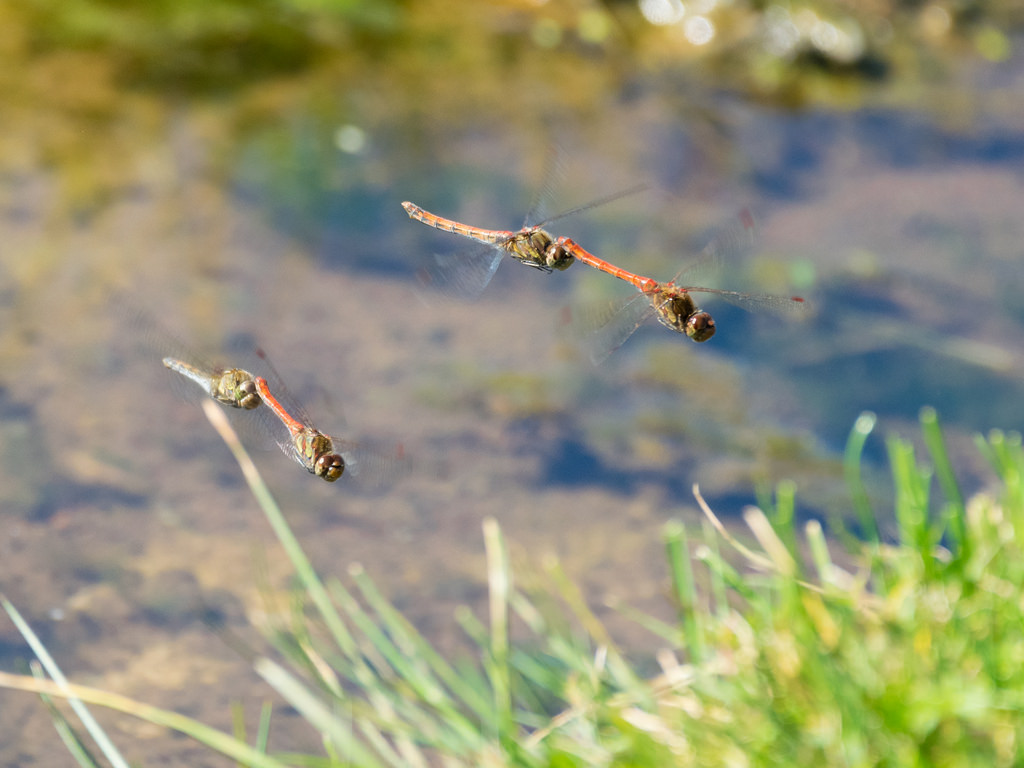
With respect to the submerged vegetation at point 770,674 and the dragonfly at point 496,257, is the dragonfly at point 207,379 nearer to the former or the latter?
the submerged vegetation at point 770,674

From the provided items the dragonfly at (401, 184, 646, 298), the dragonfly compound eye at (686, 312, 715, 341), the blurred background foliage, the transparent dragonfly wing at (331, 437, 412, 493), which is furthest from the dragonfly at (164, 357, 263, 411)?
the blurred background foliage

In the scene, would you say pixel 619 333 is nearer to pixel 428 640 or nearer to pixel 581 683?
pixel 581 683

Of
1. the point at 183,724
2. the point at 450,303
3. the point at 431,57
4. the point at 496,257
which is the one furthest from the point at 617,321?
the point at 431,57

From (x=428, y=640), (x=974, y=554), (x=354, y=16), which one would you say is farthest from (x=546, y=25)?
(x=974, y=554)

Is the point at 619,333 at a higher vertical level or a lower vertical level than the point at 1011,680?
higher

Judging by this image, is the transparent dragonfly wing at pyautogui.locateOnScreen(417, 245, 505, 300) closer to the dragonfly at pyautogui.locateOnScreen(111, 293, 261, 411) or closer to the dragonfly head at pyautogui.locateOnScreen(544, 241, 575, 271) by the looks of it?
the dragonfly head at pyautogui.locateOnScreen(544, 241, 575, 271)

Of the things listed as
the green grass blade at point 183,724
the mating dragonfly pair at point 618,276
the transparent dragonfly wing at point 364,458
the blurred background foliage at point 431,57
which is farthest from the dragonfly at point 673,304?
the blurred background foliage at point 431,57
